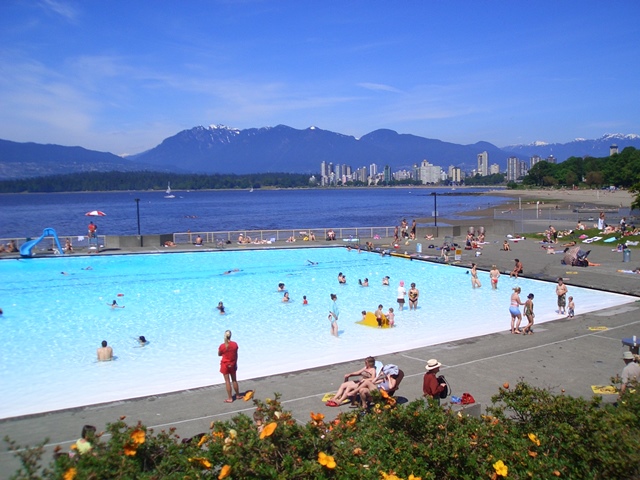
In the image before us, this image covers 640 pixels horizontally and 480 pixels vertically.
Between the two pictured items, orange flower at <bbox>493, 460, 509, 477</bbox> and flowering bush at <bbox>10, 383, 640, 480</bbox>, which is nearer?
flowering bush at <bbox>10, 383, 640, 480</bbox>

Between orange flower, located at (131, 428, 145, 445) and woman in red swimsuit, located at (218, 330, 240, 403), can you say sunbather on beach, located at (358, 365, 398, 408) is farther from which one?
orange flower, located at (131, 428, 145, 445)

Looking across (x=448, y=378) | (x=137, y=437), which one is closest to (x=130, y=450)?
(x=137, y=437)

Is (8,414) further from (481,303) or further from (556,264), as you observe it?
(556,264)

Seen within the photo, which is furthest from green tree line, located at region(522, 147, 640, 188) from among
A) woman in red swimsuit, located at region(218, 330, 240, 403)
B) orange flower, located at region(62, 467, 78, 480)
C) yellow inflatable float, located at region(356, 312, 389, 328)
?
orange flower, located at region(62, 467, 78, 480)

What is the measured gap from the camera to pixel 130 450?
17.6 ft

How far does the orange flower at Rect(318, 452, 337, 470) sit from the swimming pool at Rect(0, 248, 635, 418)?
291 inches

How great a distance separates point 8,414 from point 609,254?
95.9 ft

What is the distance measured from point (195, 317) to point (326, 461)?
16.2 meters

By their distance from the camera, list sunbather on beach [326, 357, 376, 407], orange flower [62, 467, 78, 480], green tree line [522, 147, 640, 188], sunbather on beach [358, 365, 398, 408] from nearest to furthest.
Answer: orange flower [62, 467, 78, 480] < sunbather on beach [358, 365, 398, 408] < sunbather on beach [326, 357, 376, 407] < green tree line [522, 147, 640, 188]

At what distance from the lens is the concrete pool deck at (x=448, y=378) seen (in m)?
10.2

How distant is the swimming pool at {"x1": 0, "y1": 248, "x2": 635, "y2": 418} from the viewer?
14367 millimetres

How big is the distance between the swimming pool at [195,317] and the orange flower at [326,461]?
7.39 metres

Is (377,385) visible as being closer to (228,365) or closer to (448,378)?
(448,378)

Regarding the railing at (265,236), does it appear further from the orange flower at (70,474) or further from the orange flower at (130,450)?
the orange flower at (70,474)
